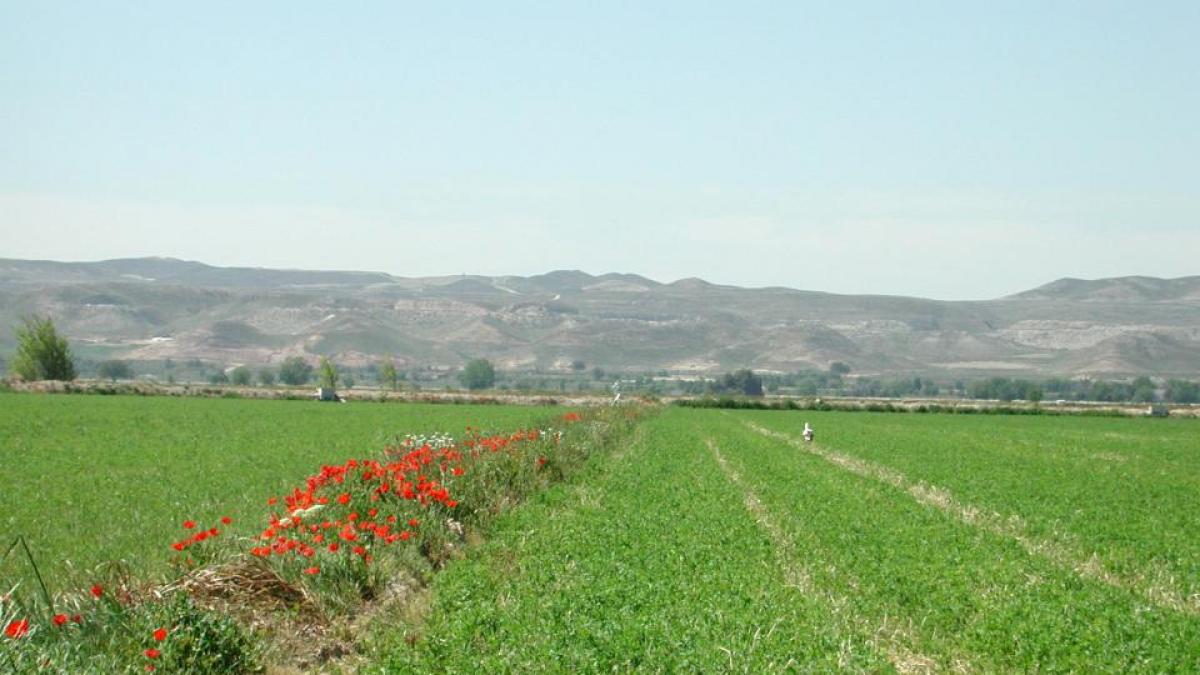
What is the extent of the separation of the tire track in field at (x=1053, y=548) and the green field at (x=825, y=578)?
57 mm

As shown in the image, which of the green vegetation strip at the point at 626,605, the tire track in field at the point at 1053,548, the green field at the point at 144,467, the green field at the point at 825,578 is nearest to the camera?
the green vegetation strip at the point at 626,605

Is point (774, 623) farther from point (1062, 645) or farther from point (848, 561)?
point (848, 561)

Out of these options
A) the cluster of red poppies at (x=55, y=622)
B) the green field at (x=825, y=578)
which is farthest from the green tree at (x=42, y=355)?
the cluster of red poppies at (x=55, y=622)

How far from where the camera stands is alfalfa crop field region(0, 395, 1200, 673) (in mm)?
9461

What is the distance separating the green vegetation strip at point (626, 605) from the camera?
30.0ft

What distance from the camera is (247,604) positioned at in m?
11.1

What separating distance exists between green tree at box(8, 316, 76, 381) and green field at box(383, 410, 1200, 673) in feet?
295

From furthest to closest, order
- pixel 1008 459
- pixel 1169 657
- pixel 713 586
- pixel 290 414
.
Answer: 1. pixel 290 414
2. pixel 1008 459
3. pixel 713 586
4. pixel 1169 657

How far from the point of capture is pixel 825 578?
13656 millimetres

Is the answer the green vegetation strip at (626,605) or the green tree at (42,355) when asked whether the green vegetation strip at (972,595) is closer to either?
the green vegetation strip at (626,605)

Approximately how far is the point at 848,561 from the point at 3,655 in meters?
9.47

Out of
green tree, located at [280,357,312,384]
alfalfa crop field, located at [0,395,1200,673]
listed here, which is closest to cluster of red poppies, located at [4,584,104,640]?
alfalfa crop field, located at [0,395,1200,673]

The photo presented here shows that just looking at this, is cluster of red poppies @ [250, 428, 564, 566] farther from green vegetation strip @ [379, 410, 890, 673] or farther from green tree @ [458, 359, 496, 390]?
green tree @ [458, 359, 496, 390]

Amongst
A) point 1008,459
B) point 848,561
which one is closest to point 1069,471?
point 1008,459
